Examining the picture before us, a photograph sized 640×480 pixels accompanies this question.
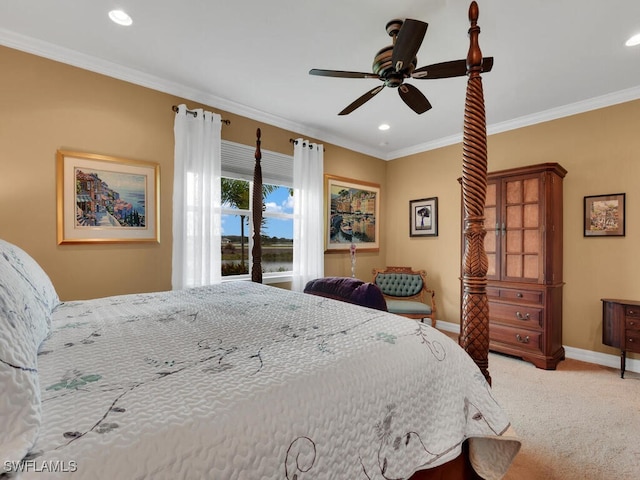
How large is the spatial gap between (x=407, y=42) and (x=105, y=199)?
105 inches

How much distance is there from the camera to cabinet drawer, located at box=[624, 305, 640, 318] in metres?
2.70

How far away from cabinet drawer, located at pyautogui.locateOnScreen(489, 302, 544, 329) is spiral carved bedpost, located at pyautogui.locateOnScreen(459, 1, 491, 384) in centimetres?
234

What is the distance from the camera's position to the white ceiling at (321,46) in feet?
6.47

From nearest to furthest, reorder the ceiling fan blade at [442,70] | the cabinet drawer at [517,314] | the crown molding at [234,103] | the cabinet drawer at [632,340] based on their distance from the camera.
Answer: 1. the ceiling fan blade at [442,70]
2. the crown molding at [234,103]
3. the cabinet drawer at [632,340]
4. the cabinet drawer at [517,314]

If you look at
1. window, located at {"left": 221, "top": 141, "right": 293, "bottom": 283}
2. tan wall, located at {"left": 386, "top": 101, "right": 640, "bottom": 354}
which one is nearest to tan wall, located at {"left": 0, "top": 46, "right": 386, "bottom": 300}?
window, located at {"left": 221, "top": 141, "right": 293, "bottom": 283}

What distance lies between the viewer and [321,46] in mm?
2363

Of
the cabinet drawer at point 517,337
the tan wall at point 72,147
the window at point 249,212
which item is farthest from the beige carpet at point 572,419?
the tan wall at point 72,147

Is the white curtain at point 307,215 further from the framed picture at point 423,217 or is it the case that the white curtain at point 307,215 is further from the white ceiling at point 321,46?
the framed picture at point 423,217

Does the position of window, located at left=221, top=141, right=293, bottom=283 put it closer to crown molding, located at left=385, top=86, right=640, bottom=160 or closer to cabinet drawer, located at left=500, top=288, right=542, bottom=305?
crown molding, located at left=385, top=86, right=640, bottom=160

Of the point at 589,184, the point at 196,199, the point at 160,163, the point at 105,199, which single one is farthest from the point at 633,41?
the point at 105,199

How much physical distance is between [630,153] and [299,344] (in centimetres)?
399

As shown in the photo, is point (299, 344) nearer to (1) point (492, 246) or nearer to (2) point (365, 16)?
(2) point (365, 16)

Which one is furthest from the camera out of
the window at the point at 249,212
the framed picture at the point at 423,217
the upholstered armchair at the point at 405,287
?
the framed picture at the point at 423,217

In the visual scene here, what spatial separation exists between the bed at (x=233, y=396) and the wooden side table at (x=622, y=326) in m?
2.71
